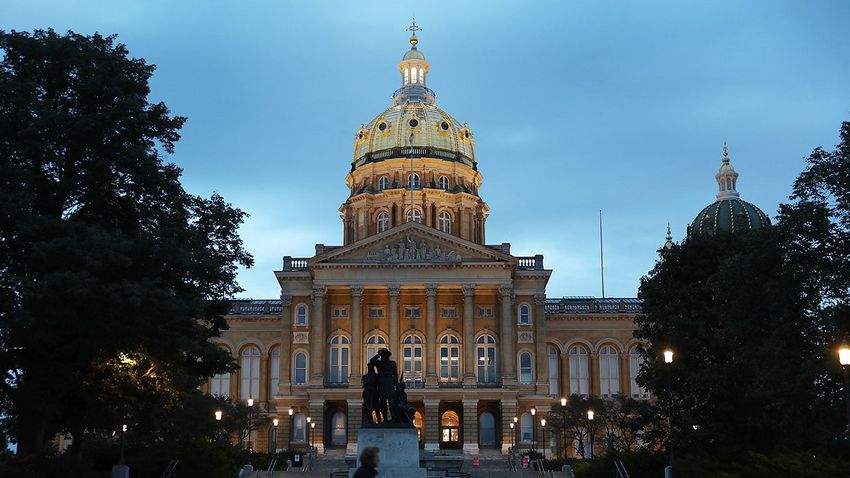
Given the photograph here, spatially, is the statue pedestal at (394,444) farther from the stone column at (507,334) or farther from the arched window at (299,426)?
the arched window at (299,426)

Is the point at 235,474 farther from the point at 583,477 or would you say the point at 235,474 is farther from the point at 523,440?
the point at 523,440

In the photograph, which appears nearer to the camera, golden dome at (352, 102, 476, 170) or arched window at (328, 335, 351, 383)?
arched window at (328, 335, 351, 383)

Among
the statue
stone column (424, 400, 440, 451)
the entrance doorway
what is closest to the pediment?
stone column (424, 400, 440, 451)

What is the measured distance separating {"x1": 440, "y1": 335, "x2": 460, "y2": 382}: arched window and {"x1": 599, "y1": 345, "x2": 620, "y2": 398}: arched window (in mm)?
14174

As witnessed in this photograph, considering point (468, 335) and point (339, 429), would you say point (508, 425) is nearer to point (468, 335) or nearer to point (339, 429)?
point (468, 335)

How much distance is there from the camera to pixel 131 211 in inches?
1389

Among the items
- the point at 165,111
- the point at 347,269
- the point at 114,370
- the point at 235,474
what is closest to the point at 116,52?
the point at 165,111

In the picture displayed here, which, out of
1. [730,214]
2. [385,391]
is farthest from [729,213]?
[385,391]

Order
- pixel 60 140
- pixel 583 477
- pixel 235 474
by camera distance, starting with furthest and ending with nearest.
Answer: pixel 583 477 < pixel 235 474 < pixel 60 140

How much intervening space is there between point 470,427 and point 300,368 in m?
15.0

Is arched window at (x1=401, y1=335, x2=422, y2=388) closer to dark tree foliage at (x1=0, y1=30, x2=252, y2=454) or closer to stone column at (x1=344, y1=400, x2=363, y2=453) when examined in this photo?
stone column at (x1=344, y1=400, x2=363, y2=453)

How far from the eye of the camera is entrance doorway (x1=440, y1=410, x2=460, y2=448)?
84750 millimetres

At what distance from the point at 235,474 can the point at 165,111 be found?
44.7 feet

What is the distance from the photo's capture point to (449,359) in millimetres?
83625
